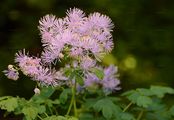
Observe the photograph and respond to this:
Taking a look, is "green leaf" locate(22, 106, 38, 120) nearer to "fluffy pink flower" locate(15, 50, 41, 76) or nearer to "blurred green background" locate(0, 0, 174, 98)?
"fluffy pink flower" locate(15, 50, 41, 76)

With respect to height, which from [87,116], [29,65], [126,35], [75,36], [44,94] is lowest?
[87,116]

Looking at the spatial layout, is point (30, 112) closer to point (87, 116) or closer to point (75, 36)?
point (75, 36)

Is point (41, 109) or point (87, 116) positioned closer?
point (41, 109)

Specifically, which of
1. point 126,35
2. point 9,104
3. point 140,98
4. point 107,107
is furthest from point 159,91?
point 126,35

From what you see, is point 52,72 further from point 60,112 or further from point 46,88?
point 60,112

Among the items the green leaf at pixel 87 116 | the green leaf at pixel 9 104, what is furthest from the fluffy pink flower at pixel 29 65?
the green leaf at pixel 87 116

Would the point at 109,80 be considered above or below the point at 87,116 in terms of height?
above

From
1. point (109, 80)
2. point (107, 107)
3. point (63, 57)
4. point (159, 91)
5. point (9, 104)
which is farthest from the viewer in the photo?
point (109, 80)

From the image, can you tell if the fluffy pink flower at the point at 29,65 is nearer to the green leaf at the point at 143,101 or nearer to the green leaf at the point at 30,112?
the green leaf at the point at 30,112

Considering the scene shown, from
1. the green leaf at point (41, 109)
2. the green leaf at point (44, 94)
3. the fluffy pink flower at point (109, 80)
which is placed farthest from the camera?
the fluffy pink flower at point (109, 80)
